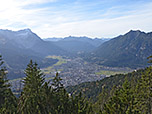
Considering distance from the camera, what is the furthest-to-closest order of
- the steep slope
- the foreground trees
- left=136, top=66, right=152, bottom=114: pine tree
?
the steep slope < left=136, top=66, right=152, bottom=114: pine tree < the foreground trees

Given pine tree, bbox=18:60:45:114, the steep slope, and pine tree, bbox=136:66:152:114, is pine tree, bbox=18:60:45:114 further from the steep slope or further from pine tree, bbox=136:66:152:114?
the steep slope

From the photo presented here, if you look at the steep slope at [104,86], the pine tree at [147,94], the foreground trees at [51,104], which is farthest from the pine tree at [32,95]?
the steep slope at [104,86]

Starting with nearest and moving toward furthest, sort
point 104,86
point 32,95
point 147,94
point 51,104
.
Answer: point 51,104, point 32,95, point 147,94, point 104,86

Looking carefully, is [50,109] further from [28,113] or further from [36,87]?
[36,87]

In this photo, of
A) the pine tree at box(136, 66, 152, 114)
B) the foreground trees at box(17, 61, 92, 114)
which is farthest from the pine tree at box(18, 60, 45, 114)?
the pine tree at box(136, 66, 152, 114)

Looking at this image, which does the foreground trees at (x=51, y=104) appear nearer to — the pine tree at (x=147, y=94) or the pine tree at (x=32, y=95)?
the pine tree at (x=32, y=95)

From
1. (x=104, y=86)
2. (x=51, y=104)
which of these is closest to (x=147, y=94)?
(x=51, y=104)

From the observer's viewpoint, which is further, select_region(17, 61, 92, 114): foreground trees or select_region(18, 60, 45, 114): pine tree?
select_region(18, 60, 45, 114): pine tree

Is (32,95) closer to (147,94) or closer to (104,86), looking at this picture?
(147,94)

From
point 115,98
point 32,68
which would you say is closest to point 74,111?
point 115,98
